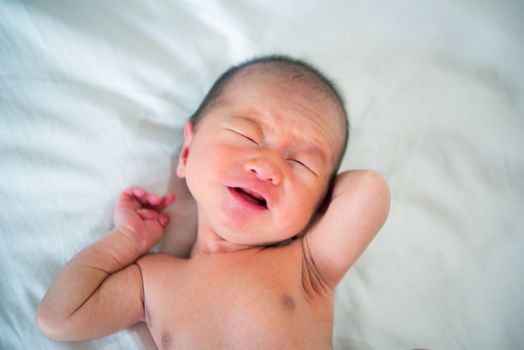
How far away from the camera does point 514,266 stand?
→ 4.31ft

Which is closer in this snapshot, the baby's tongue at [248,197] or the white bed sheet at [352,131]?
the baby's tongue at [248,197]

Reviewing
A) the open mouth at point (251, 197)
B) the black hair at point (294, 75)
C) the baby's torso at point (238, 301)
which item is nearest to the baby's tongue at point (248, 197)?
the open mouth at point (251, 197)

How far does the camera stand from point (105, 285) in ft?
3.65

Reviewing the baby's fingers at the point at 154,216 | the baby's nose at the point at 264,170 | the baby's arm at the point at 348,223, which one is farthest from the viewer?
the baby's fingers at the point at 154,216

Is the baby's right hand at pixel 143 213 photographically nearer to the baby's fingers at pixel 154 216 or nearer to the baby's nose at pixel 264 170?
the baby's fingers at pixel 154 216

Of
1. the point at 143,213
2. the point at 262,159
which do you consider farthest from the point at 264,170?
the point at 143,213

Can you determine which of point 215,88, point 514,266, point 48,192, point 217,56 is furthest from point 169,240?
point 514,266

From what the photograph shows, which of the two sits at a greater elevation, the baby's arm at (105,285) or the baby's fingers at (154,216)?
the baby's fingers at (154,216)

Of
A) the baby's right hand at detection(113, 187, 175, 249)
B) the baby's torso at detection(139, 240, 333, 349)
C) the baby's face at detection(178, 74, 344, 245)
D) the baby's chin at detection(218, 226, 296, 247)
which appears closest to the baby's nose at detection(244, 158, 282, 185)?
the baby's face at detection(178, 74, 344, 245)

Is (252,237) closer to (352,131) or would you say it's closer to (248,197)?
(248,197)

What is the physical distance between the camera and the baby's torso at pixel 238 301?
105 centimetres

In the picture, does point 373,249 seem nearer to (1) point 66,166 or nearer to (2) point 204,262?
(2) point 204,262

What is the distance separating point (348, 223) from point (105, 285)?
703 millimetres

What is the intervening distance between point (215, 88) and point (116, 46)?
1.23 feet
